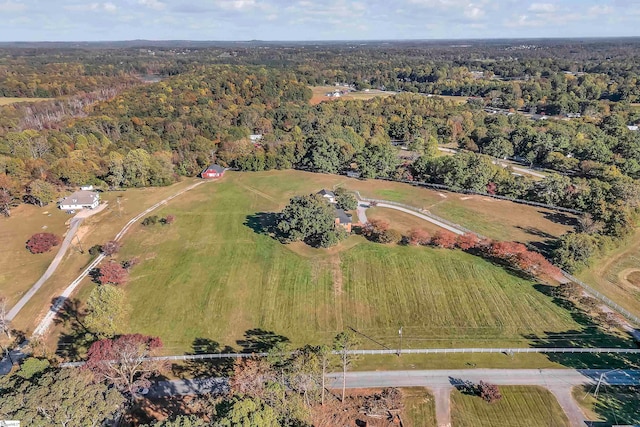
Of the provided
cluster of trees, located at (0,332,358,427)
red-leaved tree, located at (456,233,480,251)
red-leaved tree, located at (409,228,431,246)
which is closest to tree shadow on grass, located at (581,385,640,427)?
cluster of trees, located at (0,332,358,427)

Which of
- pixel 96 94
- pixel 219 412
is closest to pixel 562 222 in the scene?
pixel 219 412

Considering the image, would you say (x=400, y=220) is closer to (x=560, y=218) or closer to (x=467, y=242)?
(x=467, y=242)

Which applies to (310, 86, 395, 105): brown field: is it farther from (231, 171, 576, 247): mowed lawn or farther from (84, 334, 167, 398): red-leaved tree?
(84, 334, 167, 398): red-leaved tree

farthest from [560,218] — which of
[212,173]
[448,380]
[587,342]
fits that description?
[212,173]

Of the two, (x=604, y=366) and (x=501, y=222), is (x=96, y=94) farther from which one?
(x=604, y=366)

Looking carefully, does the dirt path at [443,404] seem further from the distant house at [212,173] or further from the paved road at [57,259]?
the distant house at [212,173]

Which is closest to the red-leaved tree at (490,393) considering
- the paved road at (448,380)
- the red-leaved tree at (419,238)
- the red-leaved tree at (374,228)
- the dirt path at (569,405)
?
the paved road at (448,380)
